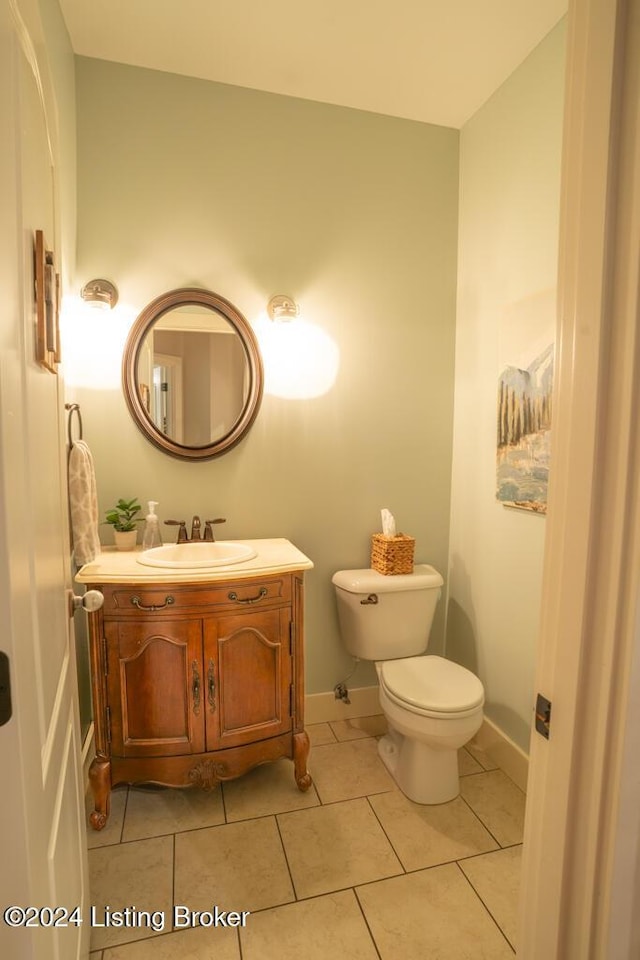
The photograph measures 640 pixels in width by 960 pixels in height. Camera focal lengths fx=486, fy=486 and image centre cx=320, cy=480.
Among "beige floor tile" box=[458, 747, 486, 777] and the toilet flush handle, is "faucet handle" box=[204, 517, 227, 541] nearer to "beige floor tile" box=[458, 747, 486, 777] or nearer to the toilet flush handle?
the toilet flush handle

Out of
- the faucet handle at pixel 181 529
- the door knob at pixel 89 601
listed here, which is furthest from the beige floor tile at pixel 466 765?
the door knob at pixel 89 601

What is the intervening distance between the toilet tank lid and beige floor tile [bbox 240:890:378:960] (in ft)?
3.36

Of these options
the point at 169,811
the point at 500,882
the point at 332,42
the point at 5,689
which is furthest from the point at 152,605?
the point at 332,42

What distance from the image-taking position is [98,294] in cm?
188

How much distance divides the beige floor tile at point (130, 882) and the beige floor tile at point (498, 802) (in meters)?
1.11

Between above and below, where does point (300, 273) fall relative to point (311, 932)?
above

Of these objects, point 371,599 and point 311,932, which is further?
point 371,599

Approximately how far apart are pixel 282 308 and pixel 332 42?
96 centimetres

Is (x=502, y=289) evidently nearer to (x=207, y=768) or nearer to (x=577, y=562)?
(x=577, y=562)

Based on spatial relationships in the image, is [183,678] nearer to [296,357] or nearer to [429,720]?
[429,720]

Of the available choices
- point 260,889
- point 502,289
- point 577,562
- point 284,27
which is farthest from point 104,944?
point 284,27

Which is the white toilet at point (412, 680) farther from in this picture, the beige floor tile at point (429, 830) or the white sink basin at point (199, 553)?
the white sink basin at point (199, 553)

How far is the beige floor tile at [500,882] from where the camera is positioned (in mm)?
1406

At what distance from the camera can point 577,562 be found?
2.01ft
